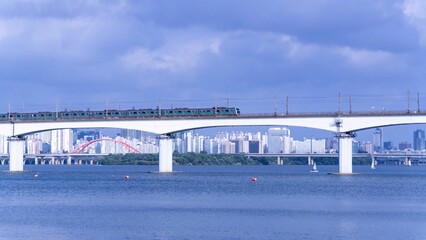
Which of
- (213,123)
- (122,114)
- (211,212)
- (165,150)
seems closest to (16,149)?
(122,114)

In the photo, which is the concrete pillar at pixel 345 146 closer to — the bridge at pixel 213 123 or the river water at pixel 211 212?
the bridge at pixel 213 123

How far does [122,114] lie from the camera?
376 ft

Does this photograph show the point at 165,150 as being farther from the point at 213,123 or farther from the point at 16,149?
the point at 16,149

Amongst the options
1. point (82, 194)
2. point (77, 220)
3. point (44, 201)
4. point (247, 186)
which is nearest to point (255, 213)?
point (77, 220)

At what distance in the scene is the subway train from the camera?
109113mm

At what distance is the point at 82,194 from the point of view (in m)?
72.5

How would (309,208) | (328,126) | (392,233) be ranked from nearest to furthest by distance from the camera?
(392,233) < (309,208) < (328,126)

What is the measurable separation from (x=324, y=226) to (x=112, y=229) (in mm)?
10366

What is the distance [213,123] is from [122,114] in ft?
40.6

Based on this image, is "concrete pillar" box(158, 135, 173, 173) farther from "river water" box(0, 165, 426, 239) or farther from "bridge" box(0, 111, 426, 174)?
"river water" box(0, 165, 426, 239)

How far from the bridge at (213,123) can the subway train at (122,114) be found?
72cm

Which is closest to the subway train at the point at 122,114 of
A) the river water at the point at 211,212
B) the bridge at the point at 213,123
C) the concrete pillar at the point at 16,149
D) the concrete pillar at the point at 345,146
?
the bridge at the point at 213,123

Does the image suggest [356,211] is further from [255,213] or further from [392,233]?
[392,233]

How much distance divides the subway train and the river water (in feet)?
88.6
